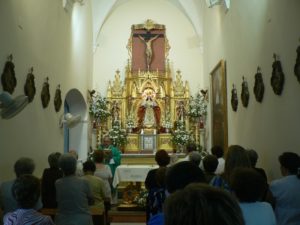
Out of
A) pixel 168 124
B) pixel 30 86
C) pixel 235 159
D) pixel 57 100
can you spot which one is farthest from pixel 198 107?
pixel 235 159

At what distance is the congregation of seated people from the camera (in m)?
1.28

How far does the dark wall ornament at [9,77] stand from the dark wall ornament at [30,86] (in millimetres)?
712

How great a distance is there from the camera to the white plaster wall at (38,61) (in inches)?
277

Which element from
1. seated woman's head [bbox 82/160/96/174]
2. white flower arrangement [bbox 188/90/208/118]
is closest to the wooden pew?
seated woman's head [bbox 82/160/96/174]

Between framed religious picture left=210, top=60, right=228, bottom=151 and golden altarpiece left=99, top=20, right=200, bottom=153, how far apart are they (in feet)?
8.80

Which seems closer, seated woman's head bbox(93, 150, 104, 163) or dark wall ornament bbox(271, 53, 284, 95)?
seated woman's head bbox(93, 150, 104, 163)

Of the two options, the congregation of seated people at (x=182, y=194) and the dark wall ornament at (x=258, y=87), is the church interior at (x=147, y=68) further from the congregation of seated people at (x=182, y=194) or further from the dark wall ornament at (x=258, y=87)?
the congregation of seated people at (x=182, y=194)

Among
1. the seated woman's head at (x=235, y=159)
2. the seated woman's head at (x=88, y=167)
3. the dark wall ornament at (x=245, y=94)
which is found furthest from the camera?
the dark wall ornament at (x=245, y=94)

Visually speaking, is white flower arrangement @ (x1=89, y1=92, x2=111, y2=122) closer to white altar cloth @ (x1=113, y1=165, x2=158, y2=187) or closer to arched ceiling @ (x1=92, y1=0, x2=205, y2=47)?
arched ceiling @ (x1=92, y1=0, x2=205, y2=47)

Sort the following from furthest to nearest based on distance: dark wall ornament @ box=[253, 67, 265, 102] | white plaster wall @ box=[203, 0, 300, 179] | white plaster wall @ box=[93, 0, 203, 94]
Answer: white plaster wall @ box=[93, 0, 203, 94]
dark wall ornament @ box=[253, 67, 265, 102]
white plaster wall @ box=[203, 0, 300, 179]

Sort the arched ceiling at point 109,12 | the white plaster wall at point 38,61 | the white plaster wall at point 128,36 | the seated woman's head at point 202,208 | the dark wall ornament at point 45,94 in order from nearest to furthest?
the seated woman's head at point 202,208 → the white plaster wall at point 38,61 → the dark wall ornament at point 45,94 → the arched ceiling at point 109,12 → the white plaster wall at point 128,36

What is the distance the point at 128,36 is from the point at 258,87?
10.3 m

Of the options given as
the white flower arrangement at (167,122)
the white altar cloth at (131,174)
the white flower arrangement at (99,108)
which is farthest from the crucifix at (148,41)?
the white altar cloth at (131,174)

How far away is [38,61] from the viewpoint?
8.88 meters
